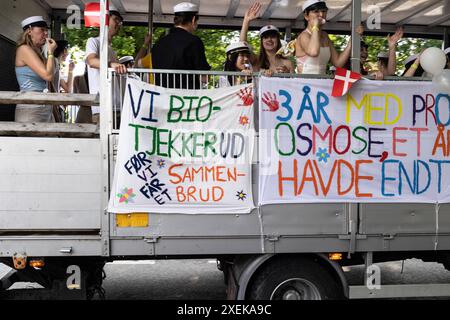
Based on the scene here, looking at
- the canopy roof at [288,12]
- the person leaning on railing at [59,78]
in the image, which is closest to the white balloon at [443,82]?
the canopy roof at [288,12]

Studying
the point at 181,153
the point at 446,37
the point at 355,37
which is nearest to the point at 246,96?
the point at 181,153

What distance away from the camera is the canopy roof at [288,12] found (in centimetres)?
611

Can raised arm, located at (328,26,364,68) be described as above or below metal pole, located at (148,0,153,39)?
below

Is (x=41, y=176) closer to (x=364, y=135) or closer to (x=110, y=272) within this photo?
(x=364, y=135)

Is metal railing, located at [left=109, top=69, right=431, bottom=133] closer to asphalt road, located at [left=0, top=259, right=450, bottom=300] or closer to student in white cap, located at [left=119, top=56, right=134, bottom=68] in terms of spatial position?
student in white cap, located at [left=119, top=56, right=134, bottom=68]

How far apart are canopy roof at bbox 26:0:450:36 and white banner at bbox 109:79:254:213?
254 centimetres

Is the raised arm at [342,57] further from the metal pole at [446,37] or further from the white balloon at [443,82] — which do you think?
the metal pole at [446,37]

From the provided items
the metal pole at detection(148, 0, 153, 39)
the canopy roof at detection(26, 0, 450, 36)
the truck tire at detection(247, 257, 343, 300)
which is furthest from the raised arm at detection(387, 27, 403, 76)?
the metal pole at detection(148, 0, 153, 39)

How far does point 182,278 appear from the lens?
668 cm

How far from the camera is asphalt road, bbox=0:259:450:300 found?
19.6ft

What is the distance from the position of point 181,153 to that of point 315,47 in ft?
5.31

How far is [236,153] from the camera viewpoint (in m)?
4.03
